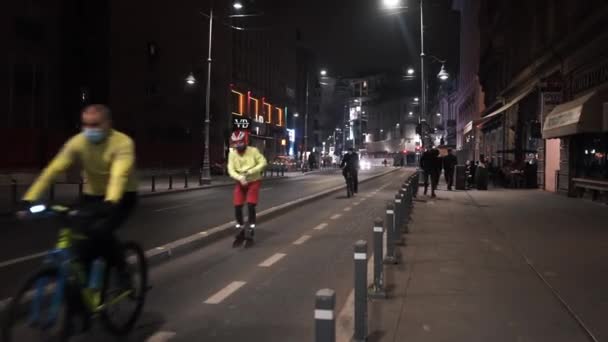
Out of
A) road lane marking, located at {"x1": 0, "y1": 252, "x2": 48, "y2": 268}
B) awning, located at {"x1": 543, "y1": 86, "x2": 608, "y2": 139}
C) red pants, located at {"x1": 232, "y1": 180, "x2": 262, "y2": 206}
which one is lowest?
road lane marking, located at {"x1": 0, "y1": 252, "x2": 48, "y2": 268}

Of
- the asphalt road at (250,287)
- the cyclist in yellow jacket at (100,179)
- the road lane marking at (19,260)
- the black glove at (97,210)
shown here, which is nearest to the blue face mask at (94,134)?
the cyclist in yellow jacket at (100,179)

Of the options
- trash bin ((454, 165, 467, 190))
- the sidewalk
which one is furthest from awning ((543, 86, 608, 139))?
trash bin ((454, 165, 467, 190))

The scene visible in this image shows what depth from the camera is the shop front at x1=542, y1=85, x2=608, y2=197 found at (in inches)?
681

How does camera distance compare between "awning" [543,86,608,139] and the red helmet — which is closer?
the red helmet

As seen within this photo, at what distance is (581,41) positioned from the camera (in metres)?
19.3

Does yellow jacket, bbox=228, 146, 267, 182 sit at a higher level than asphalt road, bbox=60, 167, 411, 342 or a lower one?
higher

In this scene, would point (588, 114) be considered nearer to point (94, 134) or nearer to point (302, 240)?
point (302, 240)

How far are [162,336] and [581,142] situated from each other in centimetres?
1956

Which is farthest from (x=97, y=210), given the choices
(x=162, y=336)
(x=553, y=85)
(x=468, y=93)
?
(x=468, y=93)

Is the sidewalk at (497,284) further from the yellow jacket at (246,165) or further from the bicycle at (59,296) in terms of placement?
the yellow jacket at (246,165)

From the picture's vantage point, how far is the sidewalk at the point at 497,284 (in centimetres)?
530

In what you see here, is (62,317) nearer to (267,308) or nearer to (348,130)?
(267,308)

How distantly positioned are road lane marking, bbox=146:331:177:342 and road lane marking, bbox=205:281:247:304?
1.12 m

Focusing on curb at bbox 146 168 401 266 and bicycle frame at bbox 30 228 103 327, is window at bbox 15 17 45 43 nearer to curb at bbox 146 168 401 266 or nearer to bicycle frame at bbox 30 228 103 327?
curb at bbox 146 168 401 266
